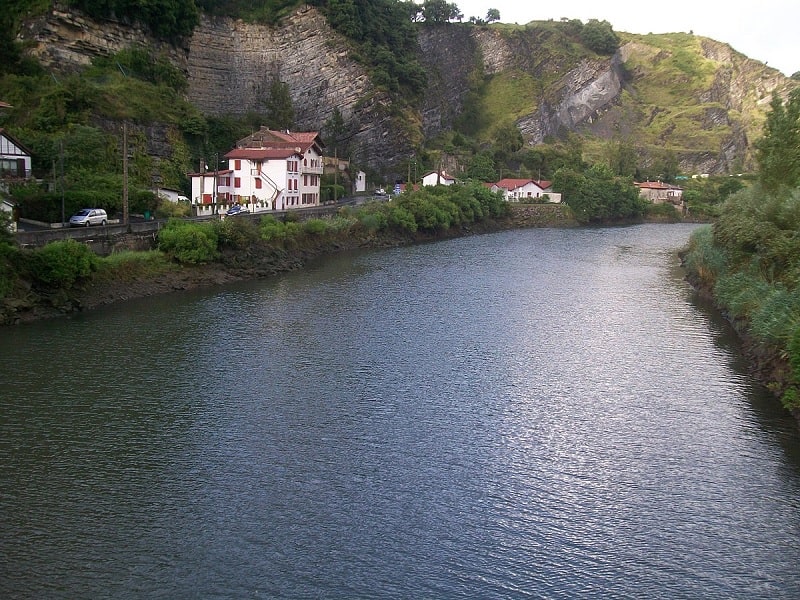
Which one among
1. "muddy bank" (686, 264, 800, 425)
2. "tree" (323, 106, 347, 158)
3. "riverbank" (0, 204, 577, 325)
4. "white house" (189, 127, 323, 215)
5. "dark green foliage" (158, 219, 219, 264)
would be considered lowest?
"muddy bank" (686, 264, 800, 425)

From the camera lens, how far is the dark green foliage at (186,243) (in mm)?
40094

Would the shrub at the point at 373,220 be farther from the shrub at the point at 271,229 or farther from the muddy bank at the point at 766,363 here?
the muddy bank at the point at 766,363

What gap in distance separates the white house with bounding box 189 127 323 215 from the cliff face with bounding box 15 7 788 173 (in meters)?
16.6

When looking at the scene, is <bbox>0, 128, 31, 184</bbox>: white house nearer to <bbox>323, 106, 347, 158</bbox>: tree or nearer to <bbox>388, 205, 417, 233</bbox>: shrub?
<bbox>388, 205, 417, 233</bbox>: shrub

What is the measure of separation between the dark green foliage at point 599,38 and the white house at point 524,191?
54.0 meters

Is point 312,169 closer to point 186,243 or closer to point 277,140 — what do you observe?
point 277,140

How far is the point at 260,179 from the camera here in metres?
59.8

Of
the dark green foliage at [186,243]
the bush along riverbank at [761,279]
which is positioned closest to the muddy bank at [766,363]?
the bush along riverbank at [761,279]

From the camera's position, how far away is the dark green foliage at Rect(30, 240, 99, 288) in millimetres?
31859

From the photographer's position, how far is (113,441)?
19031 mm

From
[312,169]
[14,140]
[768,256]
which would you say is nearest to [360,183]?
[312,169]

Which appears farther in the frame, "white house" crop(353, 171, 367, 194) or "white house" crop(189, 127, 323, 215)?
"white house" crop(353, 171, 367, 194)

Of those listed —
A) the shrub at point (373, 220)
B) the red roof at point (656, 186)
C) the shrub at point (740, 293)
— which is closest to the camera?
the shrub at point (740, 293)

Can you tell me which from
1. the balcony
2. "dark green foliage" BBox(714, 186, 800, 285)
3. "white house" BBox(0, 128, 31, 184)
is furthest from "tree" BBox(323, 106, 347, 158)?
"dark green foliage" BBox(714, 186, 800, 285)
